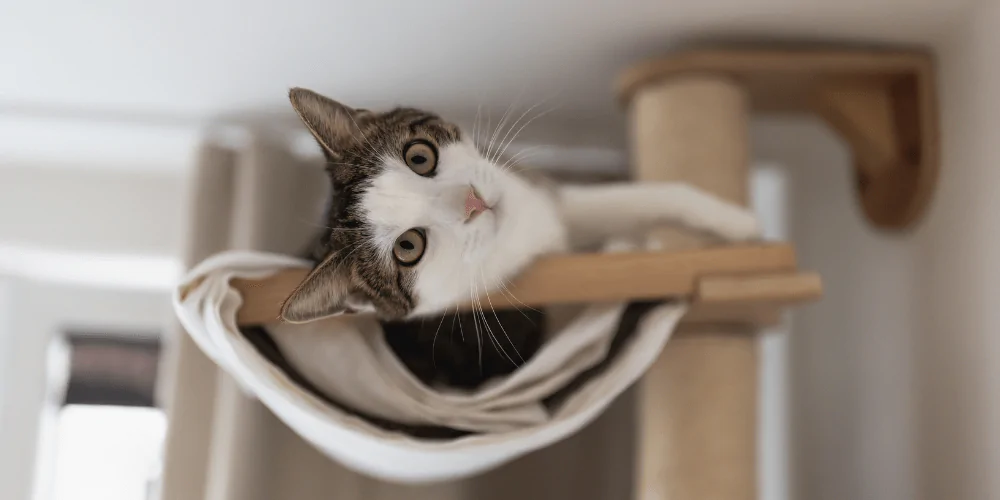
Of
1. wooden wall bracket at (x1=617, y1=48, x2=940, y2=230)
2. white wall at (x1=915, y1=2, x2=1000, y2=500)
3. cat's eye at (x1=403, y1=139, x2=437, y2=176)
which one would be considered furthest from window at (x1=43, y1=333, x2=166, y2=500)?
white wall at (x1=915, y1=2, x2=1000, y2=500)

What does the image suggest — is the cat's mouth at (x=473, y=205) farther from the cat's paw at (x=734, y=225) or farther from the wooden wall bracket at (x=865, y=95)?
the wooden wall bracket at (x=865, y=95)

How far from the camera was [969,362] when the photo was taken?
1.15 meters

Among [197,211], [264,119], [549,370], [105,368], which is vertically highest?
[264,119]

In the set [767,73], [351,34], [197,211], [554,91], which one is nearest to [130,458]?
[197,211]

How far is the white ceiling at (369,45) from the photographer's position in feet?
3.85

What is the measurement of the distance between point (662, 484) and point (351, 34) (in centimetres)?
77

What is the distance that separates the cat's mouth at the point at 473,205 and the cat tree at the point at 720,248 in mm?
105

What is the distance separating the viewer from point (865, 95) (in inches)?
50.9

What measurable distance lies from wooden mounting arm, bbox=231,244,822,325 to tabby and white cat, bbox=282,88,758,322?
0.03 meters

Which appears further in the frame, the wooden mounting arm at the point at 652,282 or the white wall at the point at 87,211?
the white wall at the point at 87,211

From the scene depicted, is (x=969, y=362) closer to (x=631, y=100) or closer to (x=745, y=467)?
(x=745, y=467)

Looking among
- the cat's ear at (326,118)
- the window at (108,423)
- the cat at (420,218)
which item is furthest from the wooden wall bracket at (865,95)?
the window at (108,423)

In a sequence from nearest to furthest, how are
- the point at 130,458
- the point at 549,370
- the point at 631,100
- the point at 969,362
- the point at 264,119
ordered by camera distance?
1. the point at 549,370
2. the point at 969,362
3. the point at 631,100
4. the point at 264,119
5. the point at 130,458

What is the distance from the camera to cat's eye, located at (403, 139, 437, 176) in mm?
958
